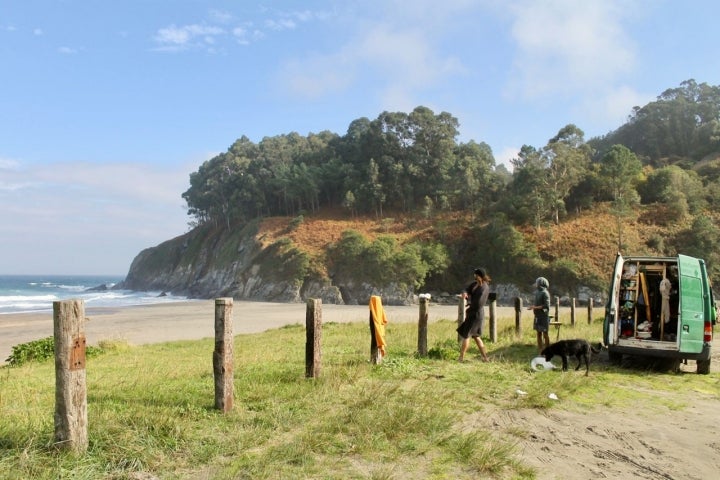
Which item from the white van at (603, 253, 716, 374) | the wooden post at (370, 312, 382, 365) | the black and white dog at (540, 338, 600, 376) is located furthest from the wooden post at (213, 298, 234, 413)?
the white van at (603, 253, 716, 374)

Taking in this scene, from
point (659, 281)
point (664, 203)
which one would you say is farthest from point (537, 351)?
point (664, 203)

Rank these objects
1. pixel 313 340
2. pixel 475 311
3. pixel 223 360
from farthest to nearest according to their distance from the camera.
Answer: pixel 475 311
pixel 313 340
pixel 223 360

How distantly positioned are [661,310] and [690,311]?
3.71ft

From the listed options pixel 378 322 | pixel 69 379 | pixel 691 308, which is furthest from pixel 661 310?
pixel 69 379

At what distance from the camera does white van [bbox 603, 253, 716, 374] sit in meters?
8.66

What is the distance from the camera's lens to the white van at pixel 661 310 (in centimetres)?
866

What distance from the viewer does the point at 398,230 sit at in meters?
60.0

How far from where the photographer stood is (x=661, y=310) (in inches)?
388

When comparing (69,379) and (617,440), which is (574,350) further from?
(69,379)

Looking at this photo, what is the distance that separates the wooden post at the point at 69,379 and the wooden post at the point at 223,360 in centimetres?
148

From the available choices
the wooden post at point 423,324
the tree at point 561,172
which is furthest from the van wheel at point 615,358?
the tree at point 561,172

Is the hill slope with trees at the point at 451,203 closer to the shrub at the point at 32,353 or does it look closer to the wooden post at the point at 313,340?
the shrub at the point at 32,353

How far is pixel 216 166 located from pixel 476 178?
48.1m

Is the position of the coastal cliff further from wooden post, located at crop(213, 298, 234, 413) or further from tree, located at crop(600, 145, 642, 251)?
wooden post, located at crop(213, 298, 234, 413)
